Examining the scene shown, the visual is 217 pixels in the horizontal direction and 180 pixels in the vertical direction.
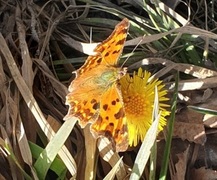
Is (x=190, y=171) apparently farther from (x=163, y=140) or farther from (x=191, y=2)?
(x=191, y=2)

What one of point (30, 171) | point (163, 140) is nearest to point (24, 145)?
point (30, 171)

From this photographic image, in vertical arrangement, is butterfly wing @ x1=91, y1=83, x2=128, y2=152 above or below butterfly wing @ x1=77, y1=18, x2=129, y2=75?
below

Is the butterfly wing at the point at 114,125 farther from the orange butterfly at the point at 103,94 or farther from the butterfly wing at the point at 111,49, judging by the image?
the butterfly wing at the point at 111,49

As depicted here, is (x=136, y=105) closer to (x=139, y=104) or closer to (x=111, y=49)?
(x=139, y=104)

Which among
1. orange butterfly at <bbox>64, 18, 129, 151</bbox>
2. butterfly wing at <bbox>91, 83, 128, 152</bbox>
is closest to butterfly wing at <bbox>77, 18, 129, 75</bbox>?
orange butterfly at <bbox>64, 18, 129, 151</bbox>

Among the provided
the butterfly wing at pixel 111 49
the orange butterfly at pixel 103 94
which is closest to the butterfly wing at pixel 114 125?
the orange butterfly at pixel 103 94

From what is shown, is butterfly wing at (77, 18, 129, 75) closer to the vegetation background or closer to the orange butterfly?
the orange butterfly
